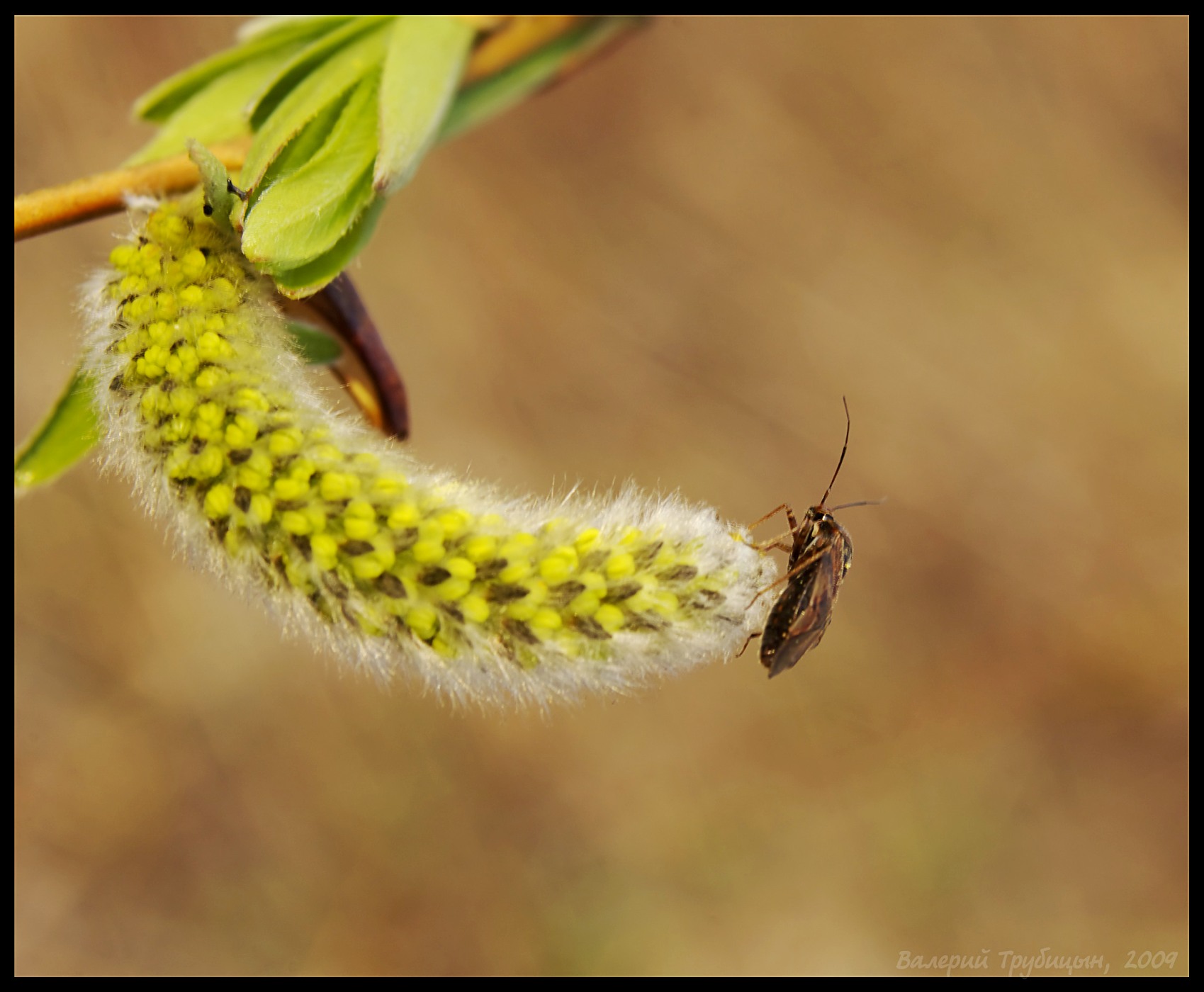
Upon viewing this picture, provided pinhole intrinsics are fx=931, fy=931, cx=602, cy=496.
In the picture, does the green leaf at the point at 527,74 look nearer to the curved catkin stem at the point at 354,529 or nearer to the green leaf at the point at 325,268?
the green leaf at the point at 325,268

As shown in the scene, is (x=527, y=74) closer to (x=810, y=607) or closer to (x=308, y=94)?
(x=308, y=94)

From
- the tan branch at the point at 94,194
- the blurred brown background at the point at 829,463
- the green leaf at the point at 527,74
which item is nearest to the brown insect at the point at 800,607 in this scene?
the green leaf at the point at 527,74

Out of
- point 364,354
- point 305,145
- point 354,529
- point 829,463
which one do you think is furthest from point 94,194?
point 829,463

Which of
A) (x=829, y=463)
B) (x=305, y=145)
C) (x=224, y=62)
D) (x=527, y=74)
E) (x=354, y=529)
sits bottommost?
(x=354, y=529)

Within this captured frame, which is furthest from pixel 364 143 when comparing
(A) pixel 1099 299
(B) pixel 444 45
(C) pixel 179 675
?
(A) pixel 1099 299

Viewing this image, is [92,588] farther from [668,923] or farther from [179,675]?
[668,923]

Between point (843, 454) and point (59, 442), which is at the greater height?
point (843, 454)
